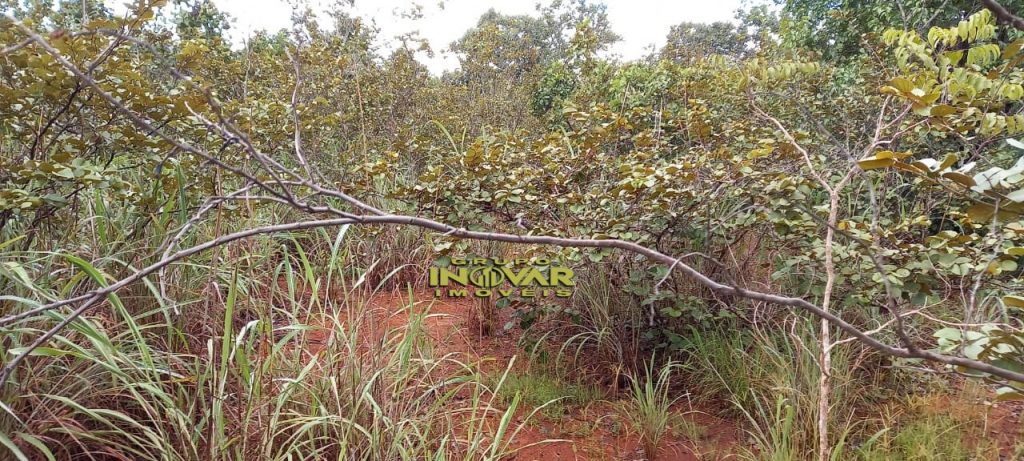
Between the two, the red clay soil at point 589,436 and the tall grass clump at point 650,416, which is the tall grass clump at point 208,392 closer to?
the red clay soil at point 589,436

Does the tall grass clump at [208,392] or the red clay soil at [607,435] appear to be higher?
the tall grass clump at [208,392]

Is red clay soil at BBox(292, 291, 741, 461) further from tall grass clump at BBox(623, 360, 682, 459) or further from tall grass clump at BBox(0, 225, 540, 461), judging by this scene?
tall grass clump at BBox(0, 225, 540, 461)

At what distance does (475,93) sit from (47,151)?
4.53 m

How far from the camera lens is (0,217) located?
1664 mm

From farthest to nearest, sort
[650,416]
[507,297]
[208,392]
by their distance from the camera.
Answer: [507,297]
[650,416]
[208,392]

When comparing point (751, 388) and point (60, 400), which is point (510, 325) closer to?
point (751, 388)

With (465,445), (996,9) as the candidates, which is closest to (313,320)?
(465,445)

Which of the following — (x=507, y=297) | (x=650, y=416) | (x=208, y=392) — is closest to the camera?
(x=208, y=392)

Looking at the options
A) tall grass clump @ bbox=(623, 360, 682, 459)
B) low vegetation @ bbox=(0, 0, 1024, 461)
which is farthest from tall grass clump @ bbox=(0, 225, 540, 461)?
tall grass clump @ bbox=(623, 360, 682, 459)

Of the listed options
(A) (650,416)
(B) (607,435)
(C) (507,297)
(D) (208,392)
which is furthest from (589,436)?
(D) (208,392)

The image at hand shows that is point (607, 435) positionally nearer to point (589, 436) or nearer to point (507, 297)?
point (589, 436)

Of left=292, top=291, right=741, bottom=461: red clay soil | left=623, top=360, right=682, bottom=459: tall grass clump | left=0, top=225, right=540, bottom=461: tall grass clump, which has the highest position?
left=0, top=225, right=540, bottom=461: tall grass clump

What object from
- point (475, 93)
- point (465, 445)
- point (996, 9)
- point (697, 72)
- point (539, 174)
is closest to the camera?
point (996, 9)

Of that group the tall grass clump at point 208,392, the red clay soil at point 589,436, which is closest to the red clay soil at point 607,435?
the red clay soil at point 589,436
